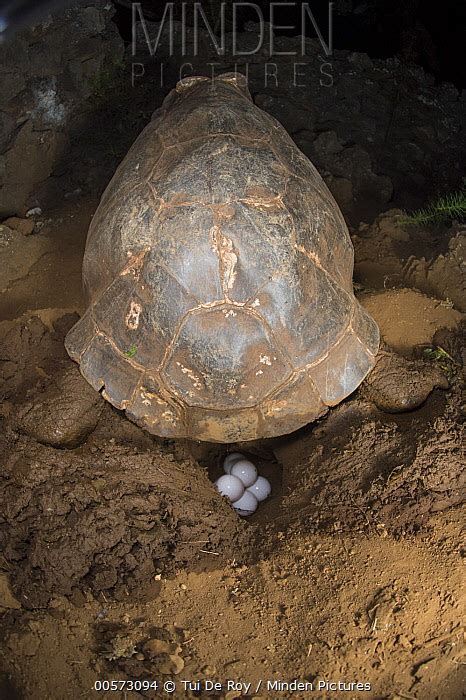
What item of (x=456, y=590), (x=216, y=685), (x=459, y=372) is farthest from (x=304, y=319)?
(x=216, y=685)

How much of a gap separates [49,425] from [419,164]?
14.3 feet

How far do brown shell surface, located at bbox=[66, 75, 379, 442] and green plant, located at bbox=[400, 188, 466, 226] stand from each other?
160 cm

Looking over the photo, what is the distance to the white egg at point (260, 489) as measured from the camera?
12.5 feet

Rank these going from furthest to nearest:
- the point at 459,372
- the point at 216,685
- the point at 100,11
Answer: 1. the point at 100,11
2. the point at 459,372
3. the point at 216,685

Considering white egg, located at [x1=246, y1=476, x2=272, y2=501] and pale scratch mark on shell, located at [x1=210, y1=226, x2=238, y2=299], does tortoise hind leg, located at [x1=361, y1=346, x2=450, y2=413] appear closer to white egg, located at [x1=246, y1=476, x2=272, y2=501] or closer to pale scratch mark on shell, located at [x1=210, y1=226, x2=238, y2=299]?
white egg, located at [x1=246, y1=476, x2=272, y2=501]

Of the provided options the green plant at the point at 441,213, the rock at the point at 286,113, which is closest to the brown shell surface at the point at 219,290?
the green plant at the point at 441,213

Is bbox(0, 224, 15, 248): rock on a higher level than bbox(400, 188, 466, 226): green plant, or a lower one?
higher

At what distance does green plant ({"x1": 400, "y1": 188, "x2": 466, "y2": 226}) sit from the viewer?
4.98 m

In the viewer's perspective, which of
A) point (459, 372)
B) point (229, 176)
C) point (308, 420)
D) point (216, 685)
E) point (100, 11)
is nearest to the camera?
point (216, 685)

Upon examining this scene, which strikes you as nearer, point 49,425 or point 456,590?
point 456,590

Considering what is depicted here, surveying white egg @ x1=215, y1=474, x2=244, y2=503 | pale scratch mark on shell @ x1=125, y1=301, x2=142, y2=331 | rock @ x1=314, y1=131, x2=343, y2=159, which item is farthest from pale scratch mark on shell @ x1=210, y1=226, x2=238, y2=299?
rock @ x1=314, y1=131, x2=343, y2=159

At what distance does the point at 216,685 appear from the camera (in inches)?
109

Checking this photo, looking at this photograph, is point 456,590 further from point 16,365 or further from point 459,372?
point 16,365

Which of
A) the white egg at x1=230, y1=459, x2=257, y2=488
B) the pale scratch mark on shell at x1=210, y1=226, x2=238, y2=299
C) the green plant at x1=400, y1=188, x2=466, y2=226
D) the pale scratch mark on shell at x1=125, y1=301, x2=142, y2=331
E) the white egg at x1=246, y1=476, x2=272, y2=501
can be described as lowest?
the white egg at x1=246, y1=476, x2=272, y2=501
